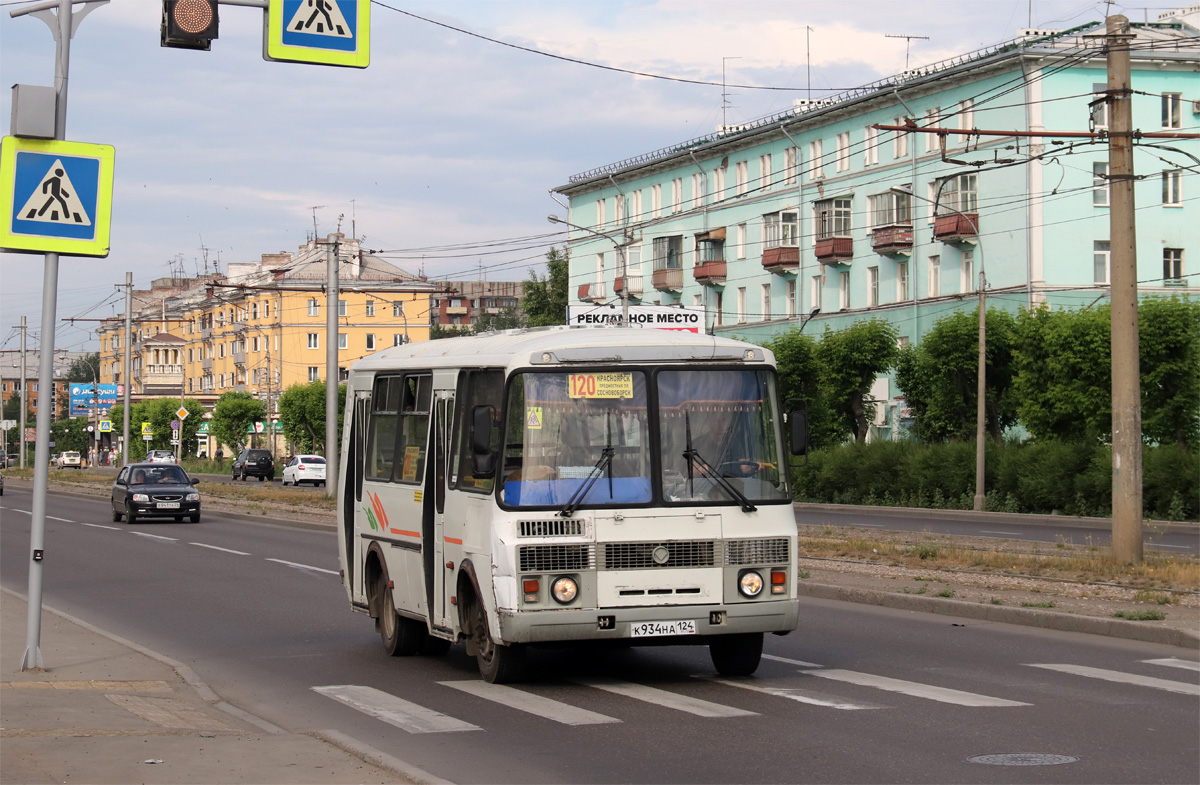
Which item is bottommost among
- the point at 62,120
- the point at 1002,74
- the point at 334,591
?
the point at 334,591

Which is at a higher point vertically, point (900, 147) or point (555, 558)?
point (900, 147)

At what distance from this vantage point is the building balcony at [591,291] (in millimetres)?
90188

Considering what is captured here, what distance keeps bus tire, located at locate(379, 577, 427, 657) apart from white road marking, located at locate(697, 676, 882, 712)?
276 centimetres

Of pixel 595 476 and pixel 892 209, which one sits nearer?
pixel 595 476

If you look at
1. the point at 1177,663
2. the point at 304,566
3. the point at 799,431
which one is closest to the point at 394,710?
the point at 799,431

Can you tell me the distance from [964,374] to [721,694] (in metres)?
43.5

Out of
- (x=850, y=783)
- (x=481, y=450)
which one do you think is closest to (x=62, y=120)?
(x=481, y=450)

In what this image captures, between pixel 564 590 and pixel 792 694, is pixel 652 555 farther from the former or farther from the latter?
pixel 792 694

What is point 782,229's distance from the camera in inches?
2840

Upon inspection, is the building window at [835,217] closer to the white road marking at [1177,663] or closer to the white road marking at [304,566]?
the white road marking at [304,566]

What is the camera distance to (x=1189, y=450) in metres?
40.4

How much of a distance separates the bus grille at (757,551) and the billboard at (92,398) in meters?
119

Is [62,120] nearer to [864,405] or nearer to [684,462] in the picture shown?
[684,462]

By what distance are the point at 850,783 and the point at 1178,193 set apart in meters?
55.2
